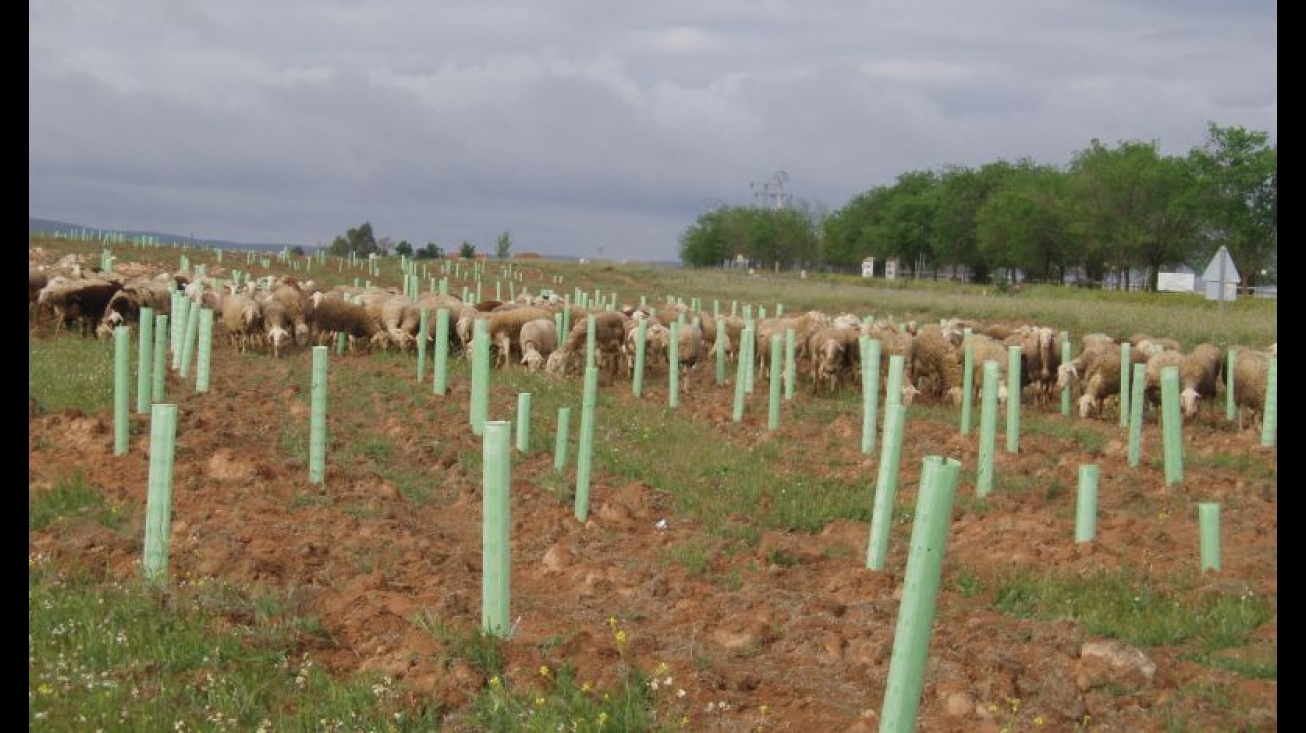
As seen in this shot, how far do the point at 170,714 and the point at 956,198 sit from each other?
89.4 metres

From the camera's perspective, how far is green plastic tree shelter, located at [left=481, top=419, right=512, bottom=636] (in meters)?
6.61

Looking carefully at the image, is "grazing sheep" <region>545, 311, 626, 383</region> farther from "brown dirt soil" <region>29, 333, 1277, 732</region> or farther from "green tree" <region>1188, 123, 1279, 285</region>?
"green tree" <region>1188, 123, 1279, 285</region>

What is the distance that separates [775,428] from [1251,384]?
815 centimetres

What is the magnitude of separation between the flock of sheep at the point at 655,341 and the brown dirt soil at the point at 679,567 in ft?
19.7

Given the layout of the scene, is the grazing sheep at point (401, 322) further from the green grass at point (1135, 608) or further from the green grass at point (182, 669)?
the green grass at point (1135, 608)

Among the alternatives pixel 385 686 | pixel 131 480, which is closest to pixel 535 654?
pixel 385 686

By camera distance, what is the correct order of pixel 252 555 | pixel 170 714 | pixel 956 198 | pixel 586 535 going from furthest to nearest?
pixel 956 198 → pixel 586 535 → pixel 252 555 → pixel 170 714

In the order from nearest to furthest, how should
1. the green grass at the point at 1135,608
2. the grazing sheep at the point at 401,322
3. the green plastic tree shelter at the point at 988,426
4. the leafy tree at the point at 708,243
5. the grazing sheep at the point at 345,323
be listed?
the green grass at the point at 1135,608 < the green plastic tree shelter at the point at 988,426 < the grazing sheep at the point at 401,322 < the grazing sheep at the point at 345,323 < the leafy tree at the point at 708,243

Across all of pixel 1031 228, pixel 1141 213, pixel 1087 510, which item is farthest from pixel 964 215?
pixel 1087 510

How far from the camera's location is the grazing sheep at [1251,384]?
738 inches

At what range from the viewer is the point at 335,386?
58.8 ft

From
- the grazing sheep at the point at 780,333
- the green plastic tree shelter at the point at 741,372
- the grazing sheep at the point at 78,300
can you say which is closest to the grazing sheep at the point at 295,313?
the grazing sheep at the point at 78,300

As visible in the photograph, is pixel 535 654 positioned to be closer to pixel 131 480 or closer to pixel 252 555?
pixel 252 555

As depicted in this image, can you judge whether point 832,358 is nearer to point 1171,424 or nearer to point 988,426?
point 1171,424
